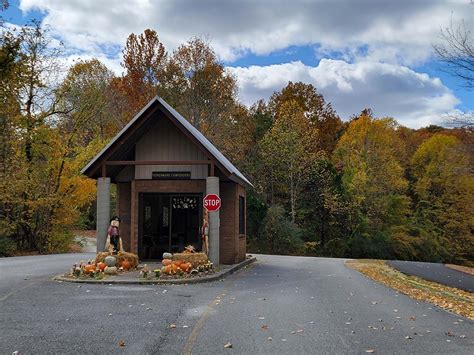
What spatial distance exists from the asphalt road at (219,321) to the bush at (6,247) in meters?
18.0

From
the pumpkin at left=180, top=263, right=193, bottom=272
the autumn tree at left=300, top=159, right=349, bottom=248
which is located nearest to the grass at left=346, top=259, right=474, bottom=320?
the pumpkin at left=180, top=263, right=193, bottom=272

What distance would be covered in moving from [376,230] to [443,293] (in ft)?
111

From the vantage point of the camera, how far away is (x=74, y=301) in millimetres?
11391

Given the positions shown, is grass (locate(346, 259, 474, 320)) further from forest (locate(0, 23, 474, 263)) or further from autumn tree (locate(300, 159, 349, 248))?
autumn tree (locate(300, 159, 349, 248))

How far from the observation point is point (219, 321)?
935 cm

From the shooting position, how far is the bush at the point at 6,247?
31.0 meters

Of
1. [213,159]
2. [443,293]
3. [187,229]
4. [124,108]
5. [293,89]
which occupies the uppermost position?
[293,89]

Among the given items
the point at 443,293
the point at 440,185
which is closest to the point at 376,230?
the point at 440,185

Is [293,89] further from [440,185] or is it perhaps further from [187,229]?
[187,229]

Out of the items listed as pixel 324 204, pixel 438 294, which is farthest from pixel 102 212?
pixel 324 204

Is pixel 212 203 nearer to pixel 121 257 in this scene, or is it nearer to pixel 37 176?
pixel 121 257

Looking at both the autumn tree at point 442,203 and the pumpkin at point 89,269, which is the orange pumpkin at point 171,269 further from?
the autumn tree at point 442,203

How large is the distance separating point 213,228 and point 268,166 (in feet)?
101

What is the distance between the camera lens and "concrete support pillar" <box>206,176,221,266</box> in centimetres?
1883
